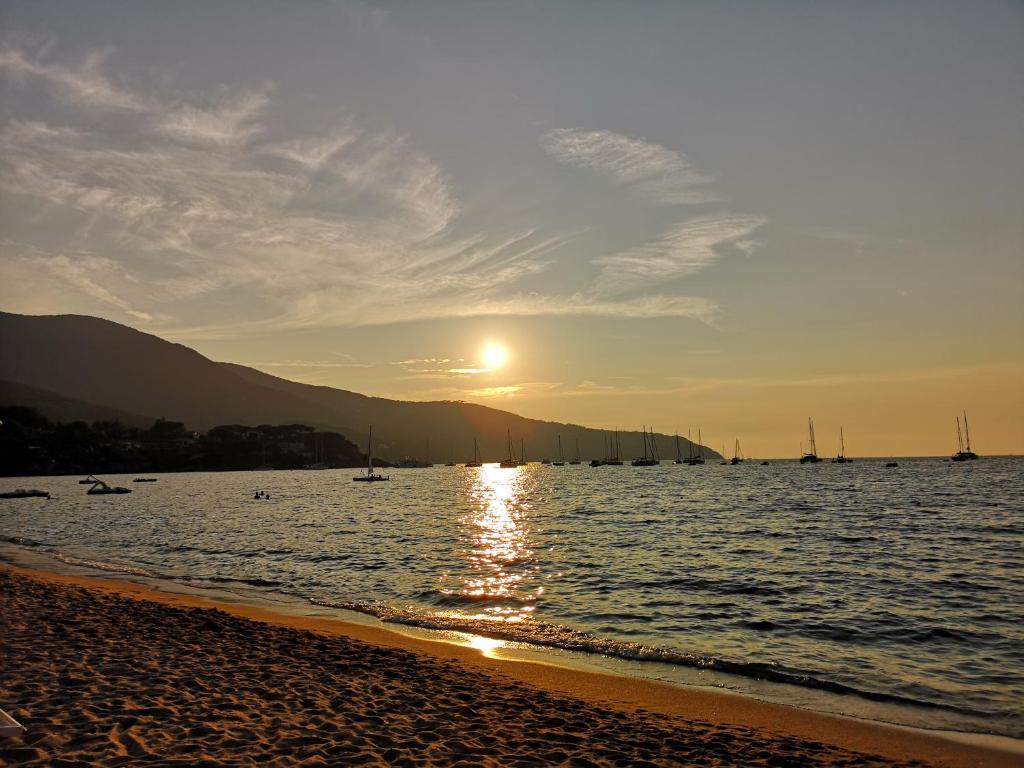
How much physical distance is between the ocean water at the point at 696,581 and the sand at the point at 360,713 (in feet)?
7.78

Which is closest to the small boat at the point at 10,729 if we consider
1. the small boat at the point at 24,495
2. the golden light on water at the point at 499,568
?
the golden light on water at the point at 499,568

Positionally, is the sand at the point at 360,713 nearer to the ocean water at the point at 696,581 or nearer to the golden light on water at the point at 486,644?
the golden light on water at the point at 486,644

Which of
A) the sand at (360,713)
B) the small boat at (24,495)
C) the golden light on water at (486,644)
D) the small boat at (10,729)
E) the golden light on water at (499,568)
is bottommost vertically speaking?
the small boat at (24,495)

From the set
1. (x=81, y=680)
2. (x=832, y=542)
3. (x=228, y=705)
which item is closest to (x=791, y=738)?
(x=228, y=705)

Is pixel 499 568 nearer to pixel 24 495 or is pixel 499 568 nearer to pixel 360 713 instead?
pixel 360 713

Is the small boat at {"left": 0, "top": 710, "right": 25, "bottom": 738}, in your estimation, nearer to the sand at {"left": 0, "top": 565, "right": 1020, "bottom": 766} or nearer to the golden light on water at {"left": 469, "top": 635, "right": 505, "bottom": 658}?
the sand at {"left": 0, "top": 565, "right": 1020, "bottom": 766}

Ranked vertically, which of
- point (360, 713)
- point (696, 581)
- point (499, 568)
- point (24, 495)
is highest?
point (360, 713)

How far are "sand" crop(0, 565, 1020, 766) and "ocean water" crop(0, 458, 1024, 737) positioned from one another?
237 centimetres

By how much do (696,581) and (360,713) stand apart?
1944 cm

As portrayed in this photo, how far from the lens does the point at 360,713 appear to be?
1117 cm

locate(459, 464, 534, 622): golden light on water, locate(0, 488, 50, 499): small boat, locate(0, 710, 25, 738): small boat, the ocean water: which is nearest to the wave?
the ocean water

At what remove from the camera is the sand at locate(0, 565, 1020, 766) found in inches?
365

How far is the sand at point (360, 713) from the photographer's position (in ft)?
30.5

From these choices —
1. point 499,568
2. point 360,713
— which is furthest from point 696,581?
point 360,713
